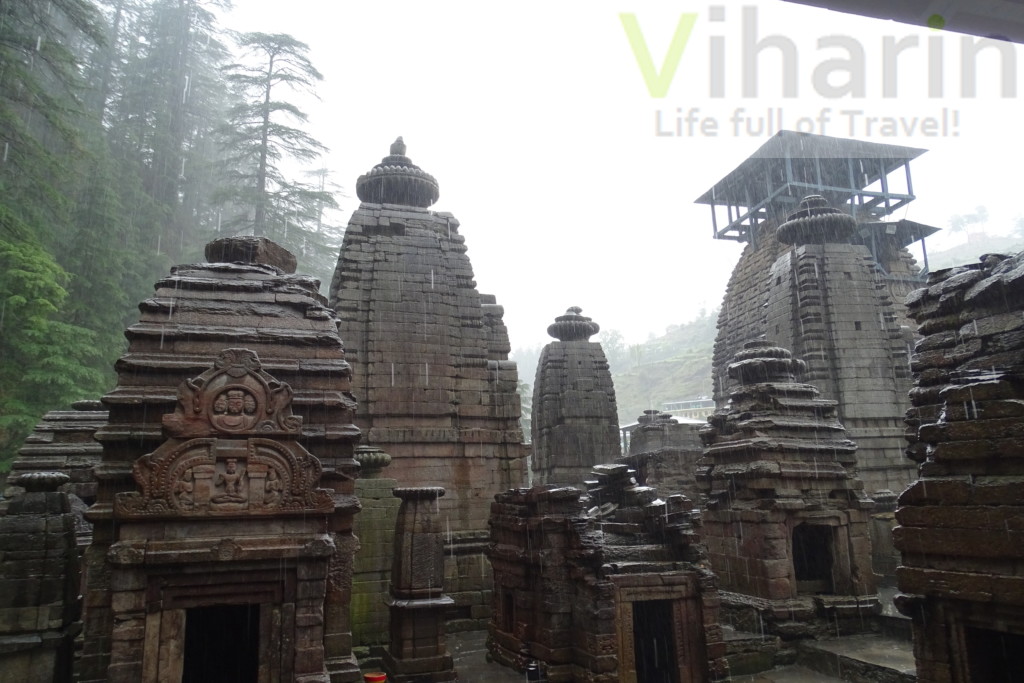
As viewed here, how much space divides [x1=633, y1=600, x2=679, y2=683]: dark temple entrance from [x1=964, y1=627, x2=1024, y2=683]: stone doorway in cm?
422

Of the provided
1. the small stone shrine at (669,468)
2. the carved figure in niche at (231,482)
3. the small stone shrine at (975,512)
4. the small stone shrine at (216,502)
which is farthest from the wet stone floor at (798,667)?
the small stone shrine at (669,468)

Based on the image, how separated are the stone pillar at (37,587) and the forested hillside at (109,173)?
14280 millimetres

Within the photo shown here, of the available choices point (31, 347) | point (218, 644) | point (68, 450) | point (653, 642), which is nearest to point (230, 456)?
point (218, 644)

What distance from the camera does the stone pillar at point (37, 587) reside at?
670 centimetres

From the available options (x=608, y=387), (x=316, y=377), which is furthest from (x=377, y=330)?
(x=608, y=387)

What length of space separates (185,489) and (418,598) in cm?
401

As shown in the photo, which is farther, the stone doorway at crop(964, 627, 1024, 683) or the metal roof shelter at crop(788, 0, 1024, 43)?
the stone doorway at crop(964, 627, 1024, 683)

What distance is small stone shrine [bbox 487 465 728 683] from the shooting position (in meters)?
8.62

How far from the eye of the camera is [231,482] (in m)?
6.01

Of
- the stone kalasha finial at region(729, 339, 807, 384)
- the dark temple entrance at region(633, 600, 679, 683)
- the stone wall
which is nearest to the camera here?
the dark temple entrance at region(633, 600, 679, 683)

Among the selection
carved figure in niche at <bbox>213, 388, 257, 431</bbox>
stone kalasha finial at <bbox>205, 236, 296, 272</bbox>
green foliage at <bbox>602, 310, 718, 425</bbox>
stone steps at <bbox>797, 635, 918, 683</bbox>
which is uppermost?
green foliage at <bbox>602, 310, 718, 425</bbox>

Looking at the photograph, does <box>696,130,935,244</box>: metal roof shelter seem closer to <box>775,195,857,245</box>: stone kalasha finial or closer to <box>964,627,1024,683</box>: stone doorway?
<box>775,195,857,245</box>: stone kalasha finial

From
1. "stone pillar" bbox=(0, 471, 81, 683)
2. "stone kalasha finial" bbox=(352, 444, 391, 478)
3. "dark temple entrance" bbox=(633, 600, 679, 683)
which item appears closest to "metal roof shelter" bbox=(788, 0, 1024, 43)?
"stone pillar" bbox=(0, 471, 81, 683)

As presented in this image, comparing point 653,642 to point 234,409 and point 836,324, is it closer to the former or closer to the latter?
point 234,409
